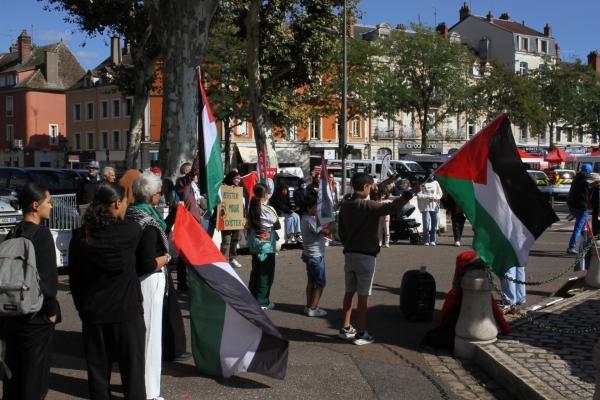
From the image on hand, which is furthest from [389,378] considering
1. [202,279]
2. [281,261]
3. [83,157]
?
[83,157]

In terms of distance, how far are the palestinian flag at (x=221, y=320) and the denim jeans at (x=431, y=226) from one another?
34.4 ft

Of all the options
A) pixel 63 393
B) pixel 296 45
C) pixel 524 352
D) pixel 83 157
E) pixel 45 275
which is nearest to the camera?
pixel 45 275

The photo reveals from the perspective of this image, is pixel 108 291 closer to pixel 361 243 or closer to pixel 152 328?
pixel 152 328

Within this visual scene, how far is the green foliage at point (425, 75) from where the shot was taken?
46.3 metres

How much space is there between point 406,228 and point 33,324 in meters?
12.7

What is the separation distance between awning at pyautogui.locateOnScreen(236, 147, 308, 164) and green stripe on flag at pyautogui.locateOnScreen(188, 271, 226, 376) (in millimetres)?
46949

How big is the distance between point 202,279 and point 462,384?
248 centimetres

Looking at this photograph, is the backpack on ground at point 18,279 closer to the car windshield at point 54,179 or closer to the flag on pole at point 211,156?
the flag on pole at point 211,156

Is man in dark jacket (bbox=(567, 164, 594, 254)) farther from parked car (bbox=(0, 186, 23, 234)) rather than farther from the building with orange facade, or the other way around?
the building with orange facade

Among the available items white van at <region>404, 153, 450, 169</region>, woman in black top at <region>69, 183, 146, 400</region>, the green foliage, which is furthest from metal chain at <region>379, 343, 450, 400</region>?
the green foliage

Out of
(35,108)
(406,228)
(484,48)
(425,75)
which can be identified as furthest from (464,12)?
(406,228)

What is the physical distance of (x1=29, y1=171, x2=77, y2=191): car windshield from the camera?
58.0 feet

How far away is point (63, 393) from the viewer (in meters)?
5.31

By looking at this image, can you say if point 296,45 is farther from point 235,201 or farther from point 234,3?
point 235,201
